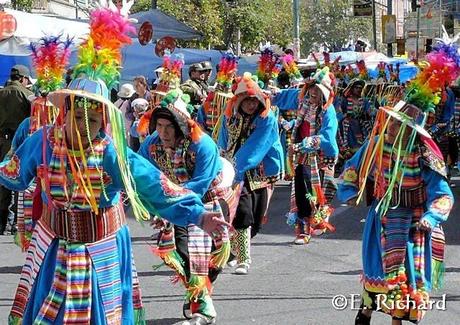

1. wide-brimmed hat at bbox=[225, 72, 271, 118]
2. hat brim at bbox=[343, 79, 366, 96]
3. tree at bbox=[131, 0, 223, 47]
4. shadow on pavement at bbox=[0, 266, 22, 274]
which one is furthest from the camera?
tree at bbox=[131, 0, 223, 47]

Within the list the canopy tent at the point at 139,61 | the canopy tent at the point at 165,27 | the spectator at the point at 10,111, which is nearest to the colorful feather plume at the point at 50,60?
the spectator at the point at 10,111

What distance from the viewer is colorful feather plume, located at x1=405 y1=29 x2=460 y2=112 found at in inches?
251

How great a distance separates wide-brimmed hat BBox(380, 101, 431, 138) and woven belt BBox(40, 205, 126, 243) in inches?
84.5

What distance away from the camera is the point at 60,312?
4828mm

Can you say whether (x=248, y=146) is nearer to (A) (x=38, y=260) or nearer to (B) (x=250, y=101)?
(B) (x=250, y=101)

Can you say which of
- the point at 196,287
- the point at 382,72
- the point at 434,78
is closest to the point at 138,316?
the point at 196,287

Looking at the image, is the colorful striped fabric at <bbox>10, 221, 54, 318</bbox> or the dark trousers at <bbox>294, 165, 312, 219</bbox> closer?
the colorful striped fabric at <bbox>10, 221, 54, 318</bbox>

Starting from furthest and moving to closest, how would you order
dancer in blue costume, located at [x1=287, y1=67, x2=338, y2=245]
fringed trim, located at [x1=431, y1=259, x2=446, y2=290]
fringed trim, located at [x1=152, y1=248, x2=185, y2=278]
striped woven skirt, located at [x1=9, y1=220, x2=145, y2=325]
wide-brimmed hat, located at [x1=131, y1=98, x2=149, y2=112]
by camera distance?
wide-brimmed hat, located at [x1=131, y1=98, x2=149, y2=112] < dancer in blue costume, located at [x1=287, y1=67, x2=338, y2=245] < fringed trim, located at [x1=152, y1=248, x2=185, y2=278] < fringed trim, located at [x1=431, y1=259, x2=446, y2=290] < striped woven skirt, located at [x1=9, y1=220, x2=145, y2=325]

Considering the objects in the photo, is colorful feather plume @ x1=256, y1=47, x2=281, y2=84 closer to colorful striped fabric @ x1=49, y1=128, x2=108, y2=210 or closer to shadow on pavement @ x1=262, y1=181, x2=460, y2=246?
shadow on pavement @ x1=262, y1=181, x2=460, y2=246

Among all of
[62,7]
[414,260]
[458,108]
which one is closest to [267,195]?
[414,260]

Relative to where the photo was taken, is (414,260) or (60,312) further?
(414,260)

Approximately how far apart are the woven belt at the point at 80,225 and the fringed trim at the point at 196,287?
1918 millimetres

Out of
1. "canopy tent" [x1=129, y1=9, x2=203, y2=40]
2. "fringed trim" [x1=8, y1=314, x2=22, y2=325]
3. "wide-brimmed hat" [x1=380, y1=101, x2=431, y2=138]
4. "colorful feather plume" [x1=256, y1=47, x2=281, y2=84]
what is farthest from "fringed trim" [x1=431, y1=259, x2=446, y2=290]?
"canopy tent" [x1=129, y1=9, x2=203, y2=40]

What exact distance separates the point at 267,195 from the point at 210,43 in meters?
31.6
